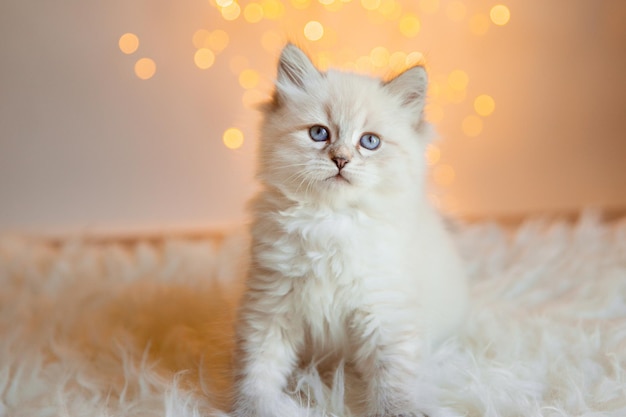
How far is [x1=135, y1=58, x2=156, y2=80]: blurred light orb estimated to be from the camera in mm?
2596

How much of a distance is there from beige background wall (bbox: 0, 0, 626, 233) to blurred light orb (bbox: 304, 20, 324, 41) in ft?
0.11

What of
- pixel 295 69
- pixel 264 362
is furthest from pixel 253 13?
pixel 264 362

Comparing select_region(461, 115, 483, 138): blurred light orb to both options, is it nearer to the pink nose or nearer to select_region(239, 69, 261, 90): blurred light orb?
select_region(239, 69, 261, 90): blurred light orb

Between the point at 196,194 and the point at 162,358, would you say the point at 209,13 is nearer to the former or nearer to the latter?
the point at 196,194

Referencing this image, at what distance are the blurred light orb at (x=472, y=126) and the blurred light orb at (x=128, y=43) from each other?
60.5 inches

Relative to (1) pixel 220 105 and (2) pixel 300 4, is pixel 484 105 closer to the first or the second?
(2) pixel 300 4

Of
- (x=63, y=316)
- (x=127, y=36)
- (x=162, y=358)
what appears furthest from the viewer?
(x=127, y=36)

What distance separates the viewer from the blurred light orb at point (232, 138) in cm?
263

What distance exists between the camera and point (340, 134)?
3.39ft

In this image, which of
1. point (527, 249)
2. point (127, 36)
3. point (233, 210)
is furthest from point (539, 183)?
point (127, 36)

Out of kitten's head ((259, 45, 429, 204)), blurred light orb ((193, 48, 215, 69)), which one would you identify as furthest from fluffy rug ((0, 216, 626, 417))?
blurred light orb ((193, 48, 215, 69))

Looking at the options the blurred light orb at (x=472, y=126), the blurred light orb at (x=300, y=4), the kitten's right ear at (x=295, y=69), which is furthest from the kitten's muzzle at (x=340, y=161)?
the blurred light orb at (x=472, y=126)

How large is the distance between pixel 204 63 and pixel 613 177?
1949mm

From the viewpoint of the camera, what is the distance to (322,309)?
1007 millimetres
